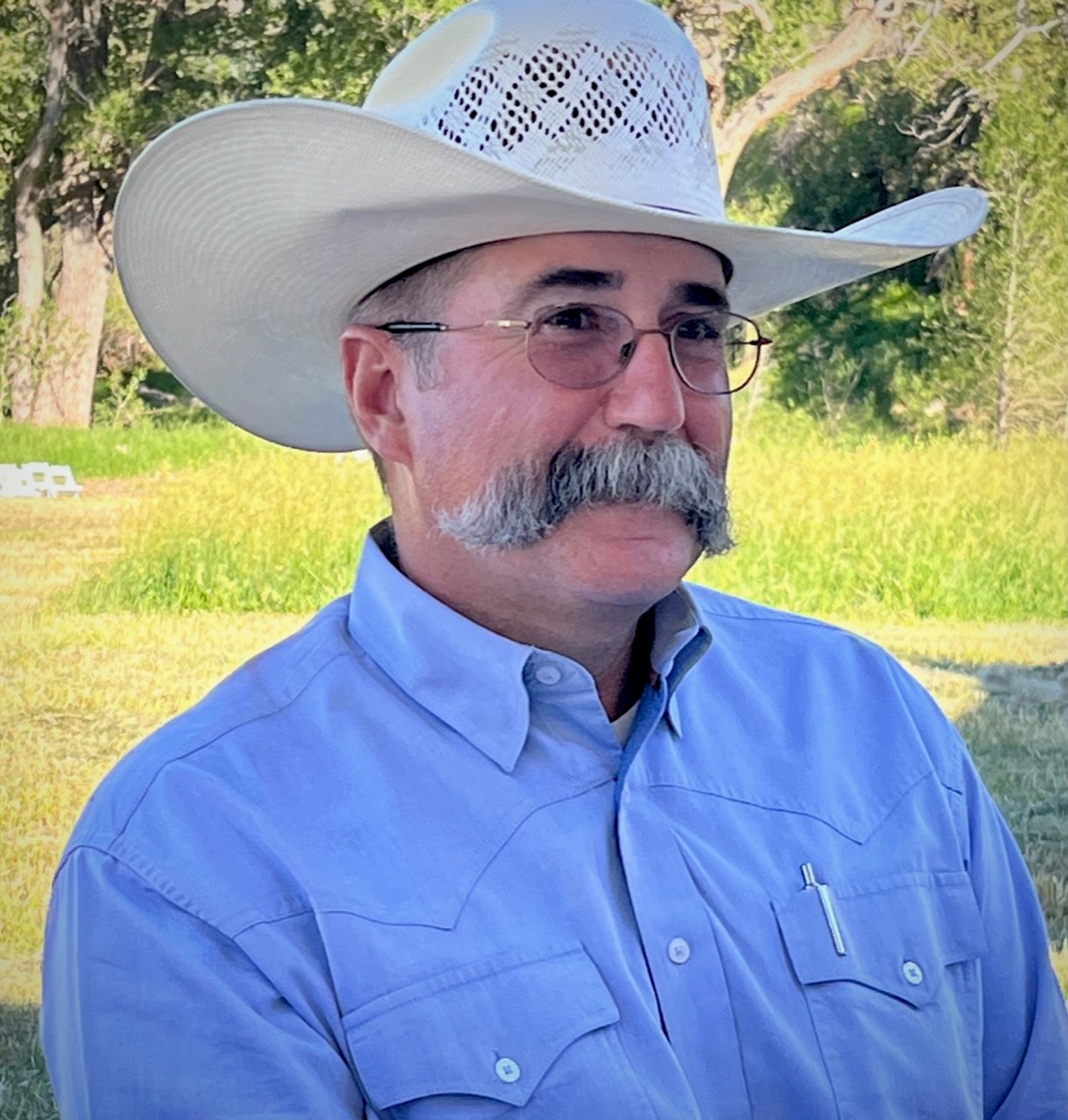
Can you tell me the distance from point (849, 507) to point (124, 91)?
1514mm

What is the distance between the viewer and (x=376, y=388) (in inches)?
54.6

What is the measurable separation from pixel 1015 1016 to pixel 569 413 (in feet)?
2.44

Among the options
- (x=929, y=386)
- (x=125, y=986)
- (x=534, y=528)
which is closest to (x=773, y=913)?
(x=534, y=528)

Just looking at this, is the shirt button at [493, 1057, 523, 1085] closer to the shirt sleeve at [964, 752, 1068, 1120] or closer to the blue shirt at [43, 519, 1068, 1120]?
the blue shirt at [43, 519, 1068, 1120]

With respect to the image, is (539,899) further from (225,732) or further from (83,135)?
(83,135)

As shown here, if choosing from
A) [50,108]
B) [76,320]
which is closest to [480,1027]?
[76,320]

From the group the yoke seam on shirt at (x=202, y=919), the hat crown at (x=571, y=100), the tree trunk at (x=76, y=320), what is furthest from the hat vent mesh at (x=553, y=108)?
the tree trunk at (x=76, y=320)

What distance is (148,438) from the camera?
2.42 meters

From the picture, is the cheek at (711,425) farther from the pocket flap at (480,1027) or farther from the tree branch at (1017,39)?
the tree branch at (1017,39)

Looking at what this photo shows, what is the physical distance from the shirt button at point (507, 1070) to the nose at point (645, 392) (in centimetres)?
53

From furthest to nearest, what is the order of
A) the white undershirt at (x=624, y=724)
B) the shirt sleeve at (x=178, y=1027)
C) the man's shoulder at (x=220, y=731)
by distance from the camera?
the white undershirt at (x=624, y=724), the man's shoulder at (x=220, y=731), the shirt sleeve at (x=178, y=1027)

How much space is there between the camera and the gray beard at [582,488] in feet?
4.03

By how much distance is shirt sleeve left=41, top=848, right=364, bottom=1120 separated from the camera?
3.43ft

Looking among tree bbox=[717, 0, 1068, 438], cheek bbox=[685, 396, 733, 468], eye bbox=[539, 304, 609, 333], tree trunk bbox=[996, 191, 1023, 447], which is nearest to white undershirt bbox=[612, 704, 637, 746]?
cheek bbox=[685, 396, 733, 468]
